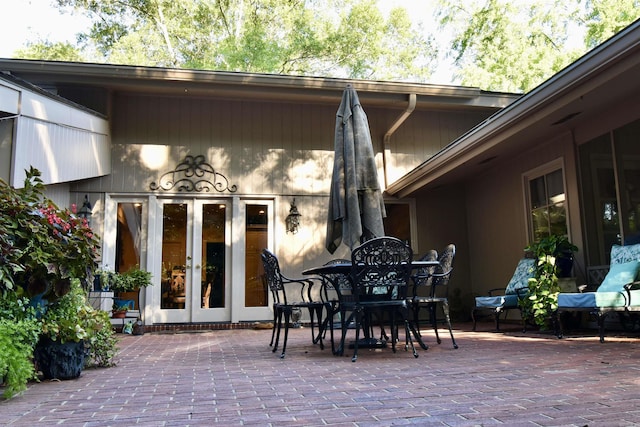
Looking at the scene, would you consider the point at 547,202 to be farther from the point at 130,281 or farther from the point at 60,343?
the point at 60,343

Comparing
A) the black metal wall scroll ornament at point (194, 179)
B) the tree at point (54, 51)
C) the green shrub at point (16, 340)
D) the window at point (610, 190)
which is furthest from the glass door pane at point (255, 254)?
the tree at point (54, 51)

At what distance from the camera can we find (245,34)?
14.5 metres

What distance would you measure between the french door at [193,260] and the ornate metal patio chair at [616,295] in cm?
463

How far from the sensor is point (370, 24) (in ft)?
50.8

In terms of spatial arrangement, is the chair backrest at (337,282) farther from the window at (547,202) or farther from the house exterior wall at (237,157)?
the window at (547,202)

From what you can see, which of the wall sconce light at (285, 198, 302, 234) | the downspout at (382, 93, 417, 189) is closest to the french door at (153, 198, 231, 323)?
the wall sconce light at (285, 198, 302, 234)

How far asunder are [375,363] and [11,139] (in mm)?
4128

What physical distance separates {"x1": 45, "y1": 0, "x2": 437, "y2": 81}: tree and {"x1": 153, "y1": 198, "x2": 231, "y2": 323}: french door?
24.5 feet

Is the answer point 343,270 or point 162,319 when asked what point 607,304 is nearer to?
point 343,270

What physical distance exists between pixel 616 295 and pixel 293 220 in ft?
15.2

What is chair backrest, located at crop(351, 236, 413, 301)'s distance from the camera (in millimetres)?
3684

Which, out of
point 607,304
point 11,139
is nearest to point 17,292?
point 11,139

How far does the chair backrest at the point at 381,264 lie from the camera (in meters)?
3.68

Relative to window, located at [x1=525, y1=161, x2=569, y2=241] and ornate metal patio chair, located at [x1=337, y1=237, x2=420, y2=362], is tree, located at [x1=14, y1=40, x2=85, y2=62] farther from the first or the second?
ornate metal patio chair, located at [x1=337, y1=237, x2=420, y2=362]
